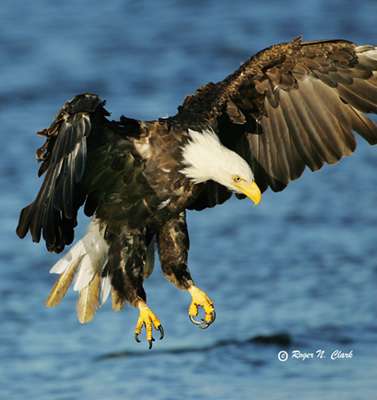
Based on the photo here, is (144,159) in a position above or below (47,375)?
above

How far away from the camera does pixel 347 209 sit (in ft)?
37.0

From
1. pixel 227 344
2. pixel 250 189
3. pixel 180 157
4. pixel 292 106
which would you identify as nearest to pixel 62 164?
pixel 180 157

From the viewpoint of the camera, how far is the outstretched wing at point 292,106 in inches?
314

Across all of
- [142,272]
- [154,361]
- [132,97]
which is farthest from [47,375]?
[132,97]

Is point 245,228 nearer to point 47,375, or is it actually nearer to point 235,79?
point 47,375

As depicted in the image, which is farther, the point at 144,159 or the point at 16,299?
the point at 16,299

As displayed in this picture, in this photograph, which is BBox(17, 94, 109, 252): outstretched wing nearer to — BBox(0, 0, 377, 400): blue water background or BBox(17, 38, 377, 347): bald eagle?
BBox(17, 38, 377, 347): bald eagle

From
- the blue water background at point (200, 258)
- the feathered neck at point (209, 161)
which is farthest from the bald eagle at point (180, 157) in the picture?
the blue water background at point (200, 258)

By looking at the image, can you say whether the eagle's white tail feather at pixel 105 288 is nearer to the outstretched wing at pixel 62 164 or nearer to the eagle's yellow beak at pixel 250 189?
the outstretched wing at pixel 62 164

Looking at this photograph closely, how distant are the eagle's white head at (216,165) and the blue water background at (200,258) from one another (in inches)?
69.7

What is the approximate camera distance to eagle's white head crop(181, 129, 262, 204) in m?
7.54

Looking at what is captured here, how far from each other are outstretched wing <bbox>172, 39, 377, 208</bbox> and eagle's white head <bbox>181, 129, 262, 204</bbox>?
0.21 metres

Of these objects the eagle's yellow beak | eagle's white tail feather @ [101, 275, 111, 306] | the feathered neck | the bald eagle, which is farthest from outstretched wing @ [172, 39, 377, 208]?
eagle's white tail feather @ [101, 275, 111, 306]

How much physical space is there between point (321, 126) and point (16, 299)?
278 cm
